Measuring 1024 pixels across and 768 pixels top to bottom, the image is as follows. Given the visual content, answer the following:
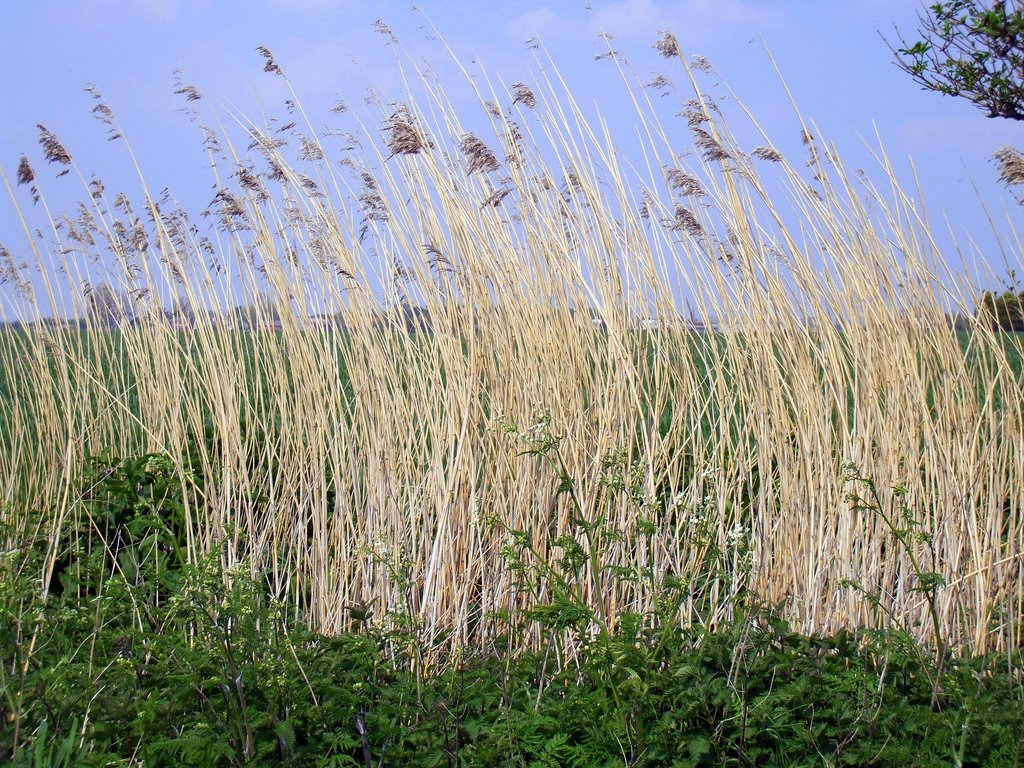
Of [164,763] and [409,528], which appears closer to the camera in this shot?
[164,763]

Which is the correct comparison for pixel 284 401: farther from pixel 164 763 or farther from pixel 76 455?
pixel 164 763

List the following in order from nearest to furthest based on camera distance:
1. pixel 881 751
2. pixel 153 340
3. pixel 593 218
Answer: pixel 881 751 < pixel 593 218 < pixel 153 340

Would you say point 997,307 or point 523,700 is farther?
point 997,307

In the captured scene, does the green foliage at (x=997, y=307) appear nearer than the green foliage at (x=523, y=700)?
No

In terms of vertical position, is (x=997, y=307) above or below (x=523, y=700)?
above

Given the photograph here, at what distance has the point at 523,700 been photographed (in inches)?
71.1

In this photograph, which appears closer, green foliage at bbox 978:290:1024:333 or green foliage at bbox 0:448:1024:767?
green foliage at bbox 0:448:1024:767

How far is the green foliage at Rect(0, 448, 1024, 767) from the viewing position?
154 centimetres

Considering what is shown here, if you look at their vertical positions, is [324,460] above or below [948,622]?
above

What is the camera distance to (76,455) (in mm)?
3039

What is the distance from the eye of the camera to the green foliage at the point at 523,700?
154 cm

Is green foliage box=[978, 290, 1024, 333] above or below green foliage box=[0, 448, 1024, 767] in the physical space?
above

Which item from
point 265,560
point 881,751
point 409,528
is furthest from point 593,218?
point 881,751

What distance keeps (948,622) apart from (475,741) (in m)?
1.21
